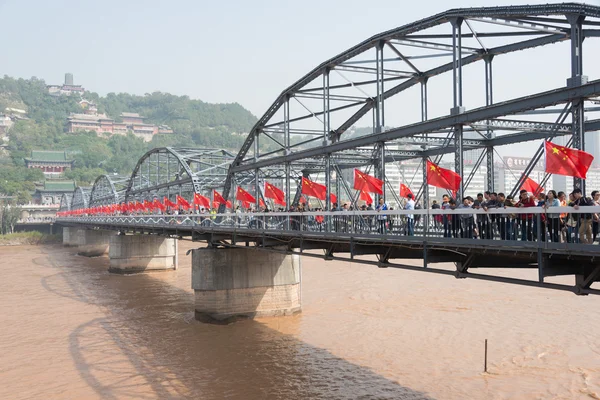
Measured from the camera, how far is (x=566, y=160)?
12.6 metres

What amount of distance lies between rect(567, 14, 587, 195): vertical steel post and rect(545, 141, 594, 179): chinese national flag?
605 millimetres

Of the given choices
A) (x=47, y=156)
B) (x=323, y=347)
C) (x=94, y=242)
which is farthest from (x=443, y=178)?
(x=47, y=156)

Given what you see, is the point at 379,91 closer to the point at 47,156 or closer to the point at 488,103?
the point at 488,103

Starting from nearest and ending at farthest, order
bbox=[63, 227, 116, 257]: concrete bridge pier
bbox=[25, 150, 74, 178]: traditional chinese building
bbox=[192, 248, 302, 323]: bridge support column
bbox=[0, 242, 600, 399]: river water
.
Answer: bbox=[0, 242, 600, 399]: river water → bbox=[192, 248, 302, 323]: bridge support column → bbox=[63, 227, 116, 257]: concrete bridge pier → bbox=[25, 150, 74, 178]: traditional chinese building

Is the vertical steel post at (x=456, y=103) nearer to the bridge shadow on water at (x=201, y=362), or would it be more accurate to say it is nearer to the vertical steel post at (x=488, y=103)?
the vertical steel post at (x=488, y=103)

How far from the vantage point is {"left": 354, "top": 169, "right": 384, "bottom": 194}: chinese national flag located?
20.5 metres

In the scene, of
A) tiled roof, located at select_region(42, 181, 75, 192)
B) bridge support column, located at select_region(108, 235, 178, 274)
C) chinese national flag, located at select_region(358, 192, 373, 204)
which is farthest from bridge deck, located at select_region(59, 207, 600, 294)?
tiled roof, located at select_region(42, 181, 75, 192)

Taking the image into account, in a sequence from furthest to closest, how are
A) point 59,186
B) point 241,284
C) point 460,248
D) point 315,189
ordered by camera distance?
point 59,186, point 241,284, point 315,189, point 460,248

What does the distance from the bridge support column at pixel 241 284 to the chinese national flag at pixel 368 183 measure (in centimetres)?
1036

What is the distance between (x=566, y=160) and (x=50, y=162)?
190 metres

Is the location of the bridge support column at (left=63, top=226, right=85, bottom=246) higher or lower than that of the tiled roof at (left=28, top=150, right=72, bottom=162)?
lower

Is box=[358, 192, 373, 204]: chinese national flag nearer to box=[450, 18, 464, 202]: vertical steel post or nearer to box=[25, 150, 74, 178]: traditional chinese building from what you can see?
box=[450, 18, 464, 202]: vertical steel post

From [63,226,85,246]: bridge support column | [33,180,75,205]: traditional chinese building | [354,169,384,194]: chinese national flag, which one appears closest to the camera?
[354,169,384,194]: chinese national flag

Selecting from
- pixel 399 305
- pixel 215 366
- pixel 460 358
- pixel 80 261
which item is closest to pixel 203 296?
pixel 215 366
